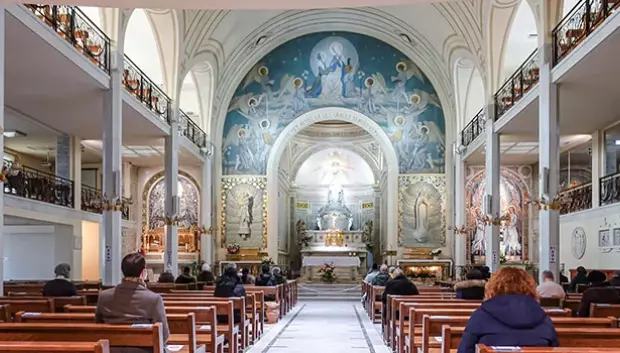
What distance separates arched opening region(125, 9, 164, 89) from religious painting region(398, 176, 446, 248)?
9764 mm

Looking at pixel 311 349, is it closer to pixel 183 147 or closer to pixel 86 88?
pixel 86 88

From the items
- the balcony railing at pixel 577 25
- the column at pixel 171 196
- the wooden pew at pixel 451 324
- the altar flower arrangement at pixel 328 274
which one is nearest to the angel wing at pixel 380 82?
the altar flower arrangement at pixel 328 274

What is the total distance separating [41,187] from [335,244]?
15568 mm

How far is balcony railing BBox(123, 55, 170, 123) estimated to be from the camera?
18.0 meters

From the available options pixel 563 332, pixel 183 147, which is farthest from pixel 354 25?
pixel 563 332

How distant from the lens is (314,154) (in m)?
34.1

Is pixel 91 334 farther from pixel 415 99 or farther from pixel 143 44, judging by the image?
pixel 415 99

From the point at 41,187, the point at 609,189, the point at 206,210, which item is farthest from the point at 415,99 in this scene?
the point at 41,187

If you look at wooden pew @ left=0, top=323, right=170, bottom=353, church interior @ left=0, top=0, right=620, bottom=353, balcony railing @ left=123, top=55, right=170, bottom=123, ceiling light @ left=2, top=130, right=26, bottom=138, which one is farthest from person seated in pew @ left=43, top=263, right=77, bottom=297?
ceiling light @ left=2, top=130, right=26, bottom=138

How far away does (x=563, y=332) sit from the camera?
5.45 meters

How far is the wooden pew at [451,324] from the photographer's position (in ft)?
21.0

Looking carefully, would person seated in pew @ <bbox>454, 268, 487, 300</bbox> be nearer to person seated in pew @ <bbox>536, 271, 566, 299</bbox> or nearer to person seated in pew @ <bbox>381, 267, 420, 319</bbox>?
person seated in pew @ <bbox>536, 271, 566, 299</bbox>

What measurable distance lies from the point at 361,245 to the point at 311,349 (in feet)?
68.2

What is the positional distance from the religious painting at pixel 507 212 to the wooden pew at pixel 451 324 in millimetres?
18632
